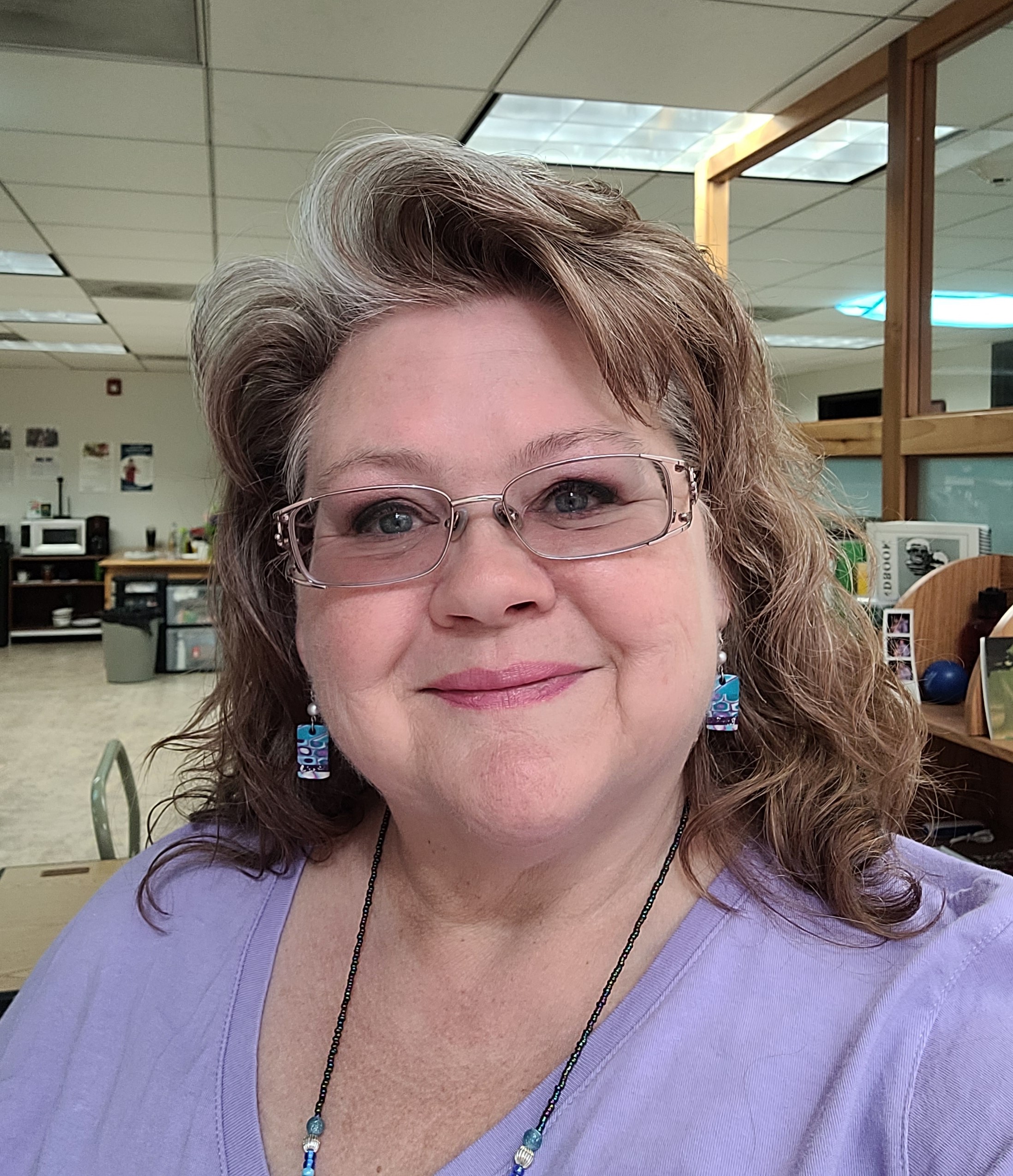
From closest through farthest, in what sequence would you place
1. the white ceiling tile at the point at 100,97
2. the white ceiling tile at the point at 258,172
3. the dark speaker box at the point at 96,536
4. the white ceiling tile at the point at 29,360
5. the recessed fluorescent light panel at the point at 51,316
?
1. the white ceiling tile at the point at 100,97
2. the white ceiling tile at the point at 258,172
3. the recessed fluorescent light panel at the point at 51,316
4. the white ceiling tile at the point at 29,360
5. the dark speaker box at the point at 96,536

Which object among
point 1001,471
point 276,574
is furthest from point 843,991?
point 1001,471

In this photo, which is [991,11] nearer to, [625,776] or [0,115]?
[625,776]

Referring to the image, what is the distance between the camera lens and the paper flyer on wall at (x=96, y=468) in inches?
473

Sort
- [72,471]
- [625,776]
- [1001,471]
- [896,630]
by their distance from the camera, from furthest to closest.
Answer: [72,471] → [1001,471] → [896,630] → [625,776]

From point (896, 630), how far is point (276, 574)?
159 cm

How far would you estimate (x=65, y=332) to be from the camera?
9133mm

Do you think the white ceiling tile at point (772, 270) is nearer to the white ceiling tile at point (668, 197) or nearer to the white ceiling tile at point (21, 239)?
the white ceiling tile at point (668, 197)

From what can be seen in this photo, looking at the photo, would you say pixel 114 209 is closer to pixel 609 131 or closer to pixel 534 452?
pixel 609 131

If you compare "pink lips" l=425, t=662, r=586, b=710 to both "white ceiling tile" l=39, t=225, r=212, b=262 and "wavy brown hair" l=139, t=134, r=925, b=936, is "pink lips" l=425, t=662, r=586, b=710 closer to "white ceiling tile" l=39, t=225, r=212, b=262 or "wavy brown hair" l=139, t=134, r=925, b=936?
"wavy brown hair" l=139, t=134, r=925, b=936

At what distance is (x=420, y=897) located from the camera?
3.42 ft

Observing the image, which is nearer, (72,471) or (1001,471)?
(1001,471)

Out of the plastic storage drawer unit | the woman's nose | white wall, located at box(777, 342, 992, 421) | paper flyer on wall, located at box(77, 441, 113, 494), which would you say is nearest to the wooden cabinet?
paper flyer on wall, located at box(77, 441, 113, 494)

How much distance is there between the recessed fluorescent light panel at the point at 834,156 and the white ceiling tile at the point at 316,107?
4.13 feet

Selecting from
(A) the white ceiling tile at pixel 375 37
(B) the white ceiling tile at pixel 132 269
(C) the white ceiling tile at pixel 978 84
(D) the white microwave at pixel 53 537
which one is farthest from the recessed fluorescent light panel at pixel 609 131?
(D) the white microwave at pixel 53 537
